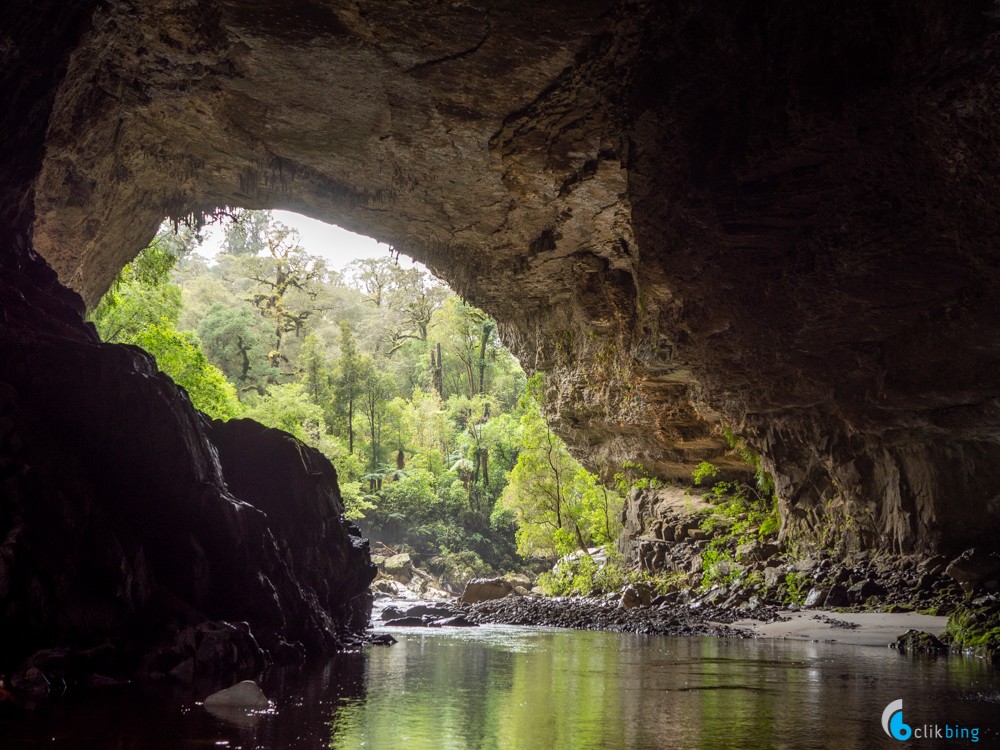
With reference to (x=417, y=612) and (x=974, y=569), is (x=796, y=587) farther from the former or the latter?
(x=417, y=612)

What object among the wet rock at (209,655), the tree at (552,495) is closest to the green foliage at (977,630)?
the wet rock at (209,655)

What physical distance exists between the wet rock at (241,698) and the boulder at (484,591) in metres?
20.3

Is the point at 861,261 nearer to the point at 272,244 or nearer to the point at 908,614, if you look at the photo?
the point at 908,614

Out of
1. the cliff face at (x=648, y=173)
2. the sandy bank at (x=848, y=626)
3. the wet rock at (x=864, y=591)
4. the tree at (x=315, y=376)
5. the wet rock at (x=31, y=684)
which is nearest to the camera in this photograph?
the wet rock at (x=31, y=684)

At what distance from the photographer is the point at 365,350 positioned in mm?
56625

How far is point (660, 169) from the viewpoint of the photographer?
11.0 meters

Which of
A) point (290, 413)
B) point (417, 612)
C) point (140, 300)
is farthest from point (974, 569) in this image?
point (290, 413)

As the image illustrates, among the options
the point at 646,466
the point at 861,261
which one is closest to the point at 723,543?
the point at 646,466

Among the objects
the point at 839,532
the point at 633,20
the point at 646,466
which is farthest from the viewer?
the point at 646,466

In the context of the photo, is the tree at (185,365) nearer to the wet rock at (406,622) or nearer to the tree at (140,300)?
the tree at (140,300)

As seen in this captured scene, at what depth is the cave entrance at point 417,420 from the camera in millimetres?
29422

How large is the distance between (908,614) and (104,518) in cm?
1330

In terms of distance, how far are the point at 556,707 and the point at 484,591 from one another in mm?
20541

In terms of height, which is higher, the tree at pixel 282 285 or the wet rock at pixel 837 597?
the tree at pixel 282 285
